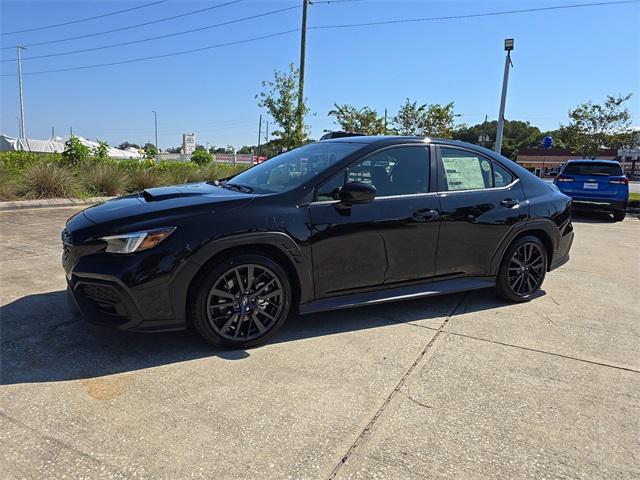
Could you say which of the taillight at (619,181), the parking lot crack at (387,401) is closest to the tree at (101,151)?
the parking lot crack at (387,401)

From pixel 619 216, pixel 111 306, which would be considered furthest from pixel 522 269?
pixel 619 216

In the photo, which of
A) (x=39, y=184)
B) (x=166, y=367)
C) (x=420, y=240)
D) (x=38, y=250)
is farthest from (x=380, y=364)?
(x=39, y=184)

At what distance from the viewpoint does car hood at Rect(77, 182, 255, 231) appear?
307 cm

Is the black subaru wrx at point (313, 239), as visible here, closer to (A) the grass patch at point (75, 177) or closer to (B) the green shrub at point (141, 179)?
(A) the grass patch at point (75, 177)

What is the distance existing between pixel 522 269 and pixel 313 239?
94.0 inches

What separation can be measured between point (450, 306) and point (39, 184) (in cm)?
949

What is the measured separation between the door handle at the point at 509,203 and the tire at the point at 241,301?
2.30 m

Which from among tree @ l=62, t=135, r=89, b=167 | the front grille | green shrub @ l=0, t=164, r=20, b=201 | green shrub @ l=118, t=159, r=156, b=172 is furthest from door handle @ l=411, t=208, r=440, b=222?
tree @ l=62, t=135, r=89, b=167

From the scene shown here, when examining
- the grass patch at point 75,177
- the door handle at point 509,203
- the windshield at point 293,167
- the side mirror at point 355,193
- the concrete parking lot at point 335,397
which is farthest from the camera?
the grass patch at point 75,177

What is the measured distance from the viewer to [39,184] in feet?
33.0

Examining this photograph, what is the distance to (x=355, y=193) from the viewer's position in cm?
342

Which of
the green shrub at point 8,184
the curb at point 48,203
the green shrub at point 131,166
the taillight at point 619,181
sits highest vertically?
the taillight at point 619,181

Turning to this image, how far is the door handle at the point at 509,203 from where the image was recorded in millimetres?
4371

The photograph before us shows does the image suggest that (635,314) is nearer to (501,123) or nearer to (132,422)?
(132,422)
